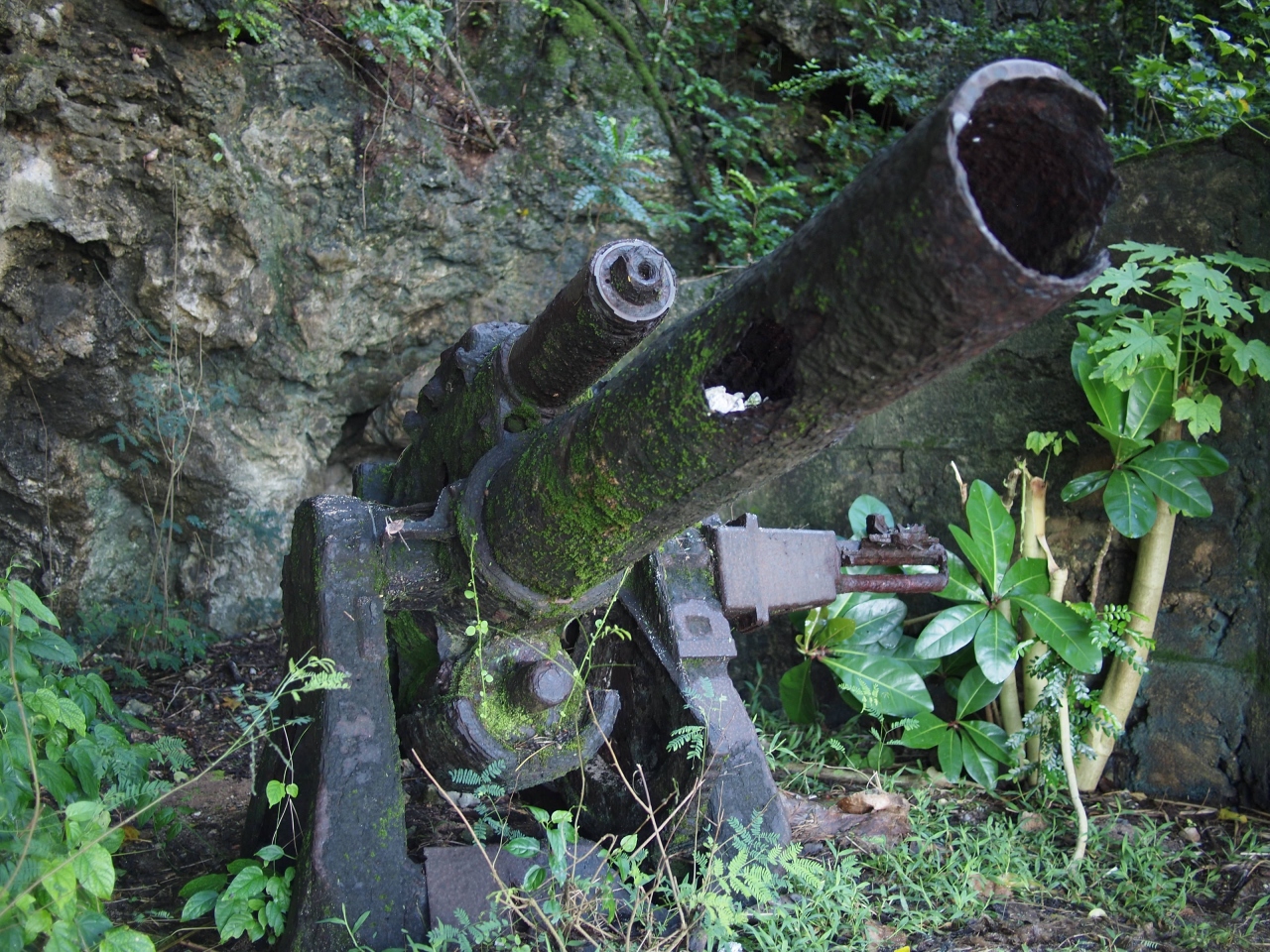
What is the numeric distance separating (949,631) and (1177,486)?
0.98 m

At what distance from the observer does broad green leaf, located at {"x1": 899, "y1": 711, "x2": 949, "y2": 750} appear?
3746mm

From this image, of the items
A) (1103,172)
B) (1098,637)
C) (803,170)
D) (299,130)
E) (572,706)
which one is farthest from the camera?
(803,170)

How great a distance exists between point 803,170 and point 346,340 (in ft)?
9.67

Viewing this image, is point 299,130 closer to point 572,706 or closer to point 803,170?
point 803,170

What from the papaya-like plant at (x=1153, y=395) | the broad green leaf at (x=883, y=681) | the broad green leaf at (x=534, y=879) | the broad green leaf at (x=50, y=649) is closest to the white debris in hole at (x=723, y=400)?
the broad green leaf at (x=534, y=879)

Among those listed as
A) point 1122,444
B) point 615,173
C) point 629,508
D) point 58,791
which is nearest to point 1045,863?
point 1122,444

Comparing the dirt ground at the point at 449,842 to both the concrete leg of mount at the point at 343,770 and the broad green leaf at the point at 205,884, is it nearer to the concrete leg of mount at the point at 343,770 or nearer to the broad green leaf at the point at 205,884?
the broad green leaf at the point at 205,884

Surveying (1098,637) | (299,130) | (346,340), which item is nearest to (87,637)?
(346,340)

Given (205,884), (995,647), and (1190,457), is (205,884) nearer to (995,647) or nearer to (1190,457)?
(995,647)

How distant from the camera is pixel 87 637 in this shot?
4461mm

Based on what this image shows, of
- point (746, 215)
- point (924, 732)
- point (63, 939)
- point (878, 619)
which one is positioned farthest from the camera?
point (746, 215)

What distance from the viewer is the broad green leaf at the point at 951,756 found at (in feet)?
12.1

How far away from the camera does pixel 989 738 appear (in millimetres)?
3750

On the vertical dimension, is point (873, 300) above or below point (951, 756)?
above
